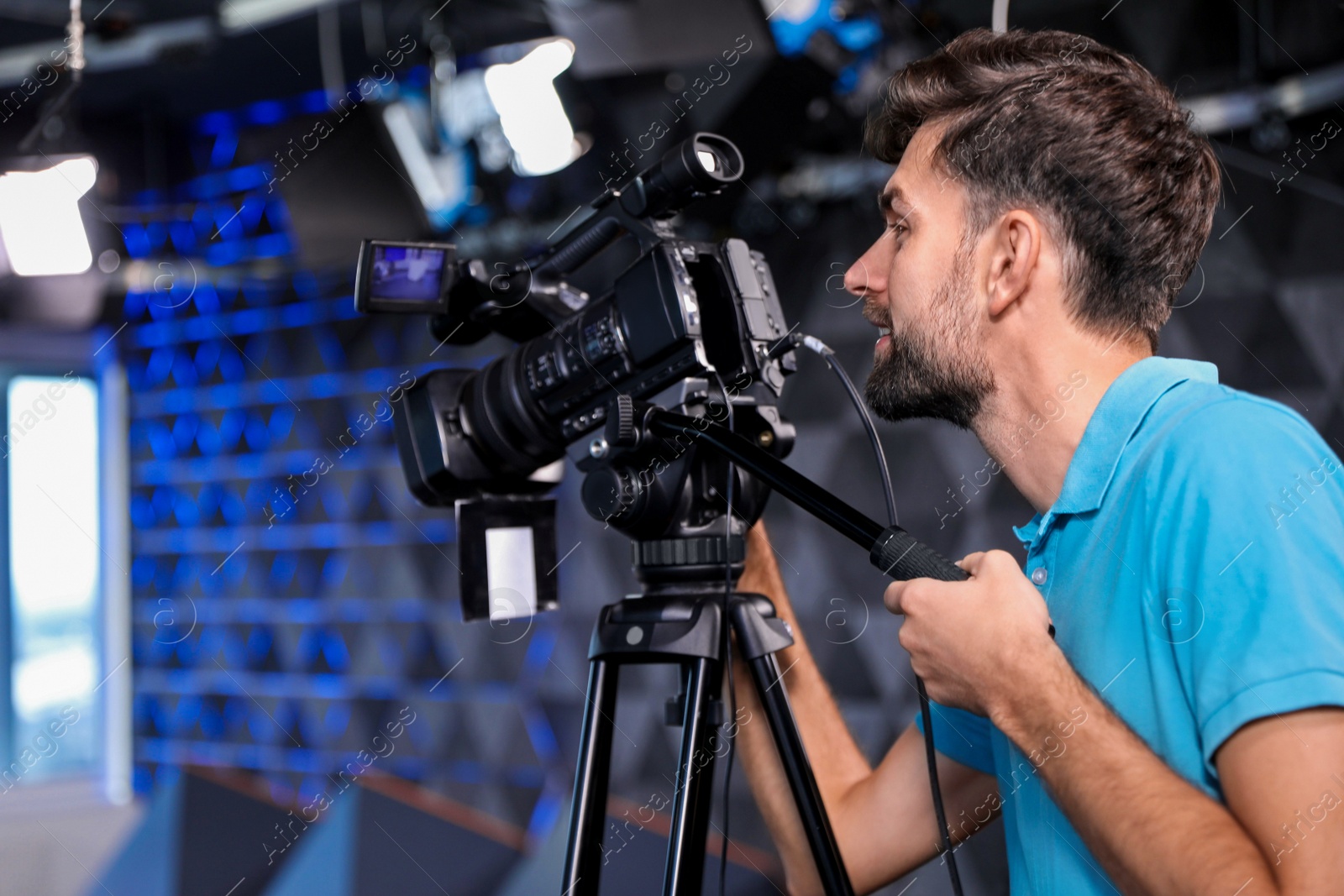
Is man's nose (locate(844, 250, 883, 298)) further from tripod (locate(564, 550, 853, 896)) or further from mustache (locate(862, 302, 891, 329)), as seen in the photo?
tripod (locate(564, 550, 853, 896))

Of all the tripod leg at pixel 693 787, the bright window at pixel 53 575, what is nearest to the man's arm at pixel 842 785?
the tripod leg at pixel 693 787

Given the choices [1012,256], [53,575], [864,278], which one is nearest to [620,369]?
[864,278]

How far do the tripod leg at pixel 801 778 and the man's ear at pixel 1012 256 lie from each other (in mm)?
418

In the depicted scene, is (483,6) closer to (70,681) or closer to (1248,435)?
(1248,435)

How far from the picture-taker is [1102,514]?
0.86m

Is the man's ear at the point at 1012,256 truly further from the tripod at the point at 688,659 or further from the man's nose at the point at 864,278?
the tripod at the point at 688,659

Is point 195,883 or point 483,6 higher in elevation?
point 483,6

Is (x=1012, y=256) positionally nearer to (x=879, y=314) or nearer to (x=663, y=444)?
(x=879, y=314)

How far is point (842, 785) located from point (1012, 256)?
622 millimetres

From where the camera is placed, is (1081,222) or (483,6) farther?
(483,6)

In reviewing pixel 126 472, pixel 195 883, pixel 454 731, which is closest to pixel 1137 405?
pixel 195 883

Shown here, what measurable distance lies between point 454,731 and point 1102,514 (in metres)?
2.81

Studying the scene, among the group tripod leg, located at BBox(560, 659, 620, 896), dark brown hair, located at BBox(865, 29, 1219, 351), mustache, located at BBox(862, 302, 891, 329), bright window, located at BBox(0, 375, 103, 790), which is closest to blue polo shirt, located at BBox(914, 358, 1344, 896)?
dark brown hair, located at BBox(865, 29, 1219, 351)

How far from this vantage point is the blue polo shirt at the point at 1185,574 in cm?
67
